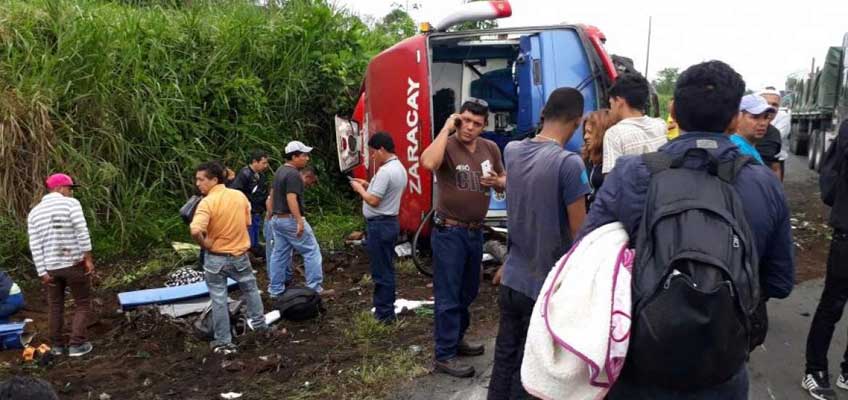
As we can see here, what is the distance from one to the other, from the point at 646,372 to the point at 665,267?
0.32 m

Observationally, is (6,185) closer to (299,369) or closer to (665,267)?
(299,369)

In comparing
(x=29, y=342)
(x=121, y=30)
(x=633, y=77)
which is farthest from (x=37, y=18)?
(x=633, y=77)

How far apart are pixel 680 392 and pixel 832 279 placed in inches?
91.9

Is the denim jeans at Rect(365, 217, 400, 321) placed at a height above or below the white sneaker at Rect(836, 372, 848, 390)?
above

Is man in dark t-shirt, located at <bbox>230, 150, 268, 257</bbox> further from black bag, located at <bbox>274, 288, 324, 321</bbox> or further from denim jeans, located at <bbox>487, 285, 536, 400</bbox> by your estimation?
denim jeans, located at <bbox>487, 285, 536, 400</bbox>

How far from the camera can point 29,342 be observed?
5711mm

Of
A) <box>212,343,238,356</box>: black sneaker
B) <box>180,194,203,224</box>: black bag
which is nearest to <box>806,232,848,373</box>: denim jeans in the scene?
<box>212,343,238,356</box>: black sneaker

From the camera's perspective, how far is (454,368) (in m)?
4.27

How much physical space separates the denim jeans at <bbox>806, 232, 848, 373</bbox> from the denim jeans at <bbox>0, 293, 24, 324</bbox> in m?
6.40

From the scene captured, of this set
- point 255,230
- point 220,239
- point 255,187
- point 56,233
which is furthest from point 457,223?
point 255,230

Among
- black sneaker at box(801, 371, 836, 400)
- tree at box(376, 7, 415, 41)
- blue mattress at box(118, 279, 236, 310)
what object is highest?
tree at box(376, 7, 415, 41)

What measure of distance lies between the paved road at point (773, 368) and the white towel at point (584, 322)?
2.14m

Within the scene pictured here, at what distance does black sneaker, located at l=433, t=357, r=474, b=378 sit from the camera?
4250 millimetres

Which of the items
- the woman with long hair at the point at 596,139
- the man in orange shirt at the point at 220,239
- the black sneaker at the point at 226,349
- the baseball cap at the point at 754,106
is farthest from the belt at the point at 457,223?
the black sneaker at the point at 226,349
